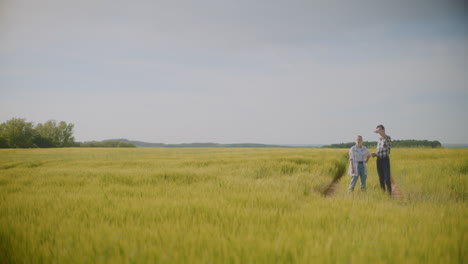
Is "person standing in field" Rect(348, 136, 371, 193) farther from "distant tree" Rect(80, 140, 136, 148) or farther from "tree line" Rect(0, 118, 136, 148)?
"distant tree" Rect(80, 140, 136, 148)

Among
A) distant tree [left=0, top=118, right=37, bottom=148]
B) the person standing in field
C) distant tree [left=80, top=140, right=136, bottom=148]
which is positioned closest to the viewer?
the person standing in field

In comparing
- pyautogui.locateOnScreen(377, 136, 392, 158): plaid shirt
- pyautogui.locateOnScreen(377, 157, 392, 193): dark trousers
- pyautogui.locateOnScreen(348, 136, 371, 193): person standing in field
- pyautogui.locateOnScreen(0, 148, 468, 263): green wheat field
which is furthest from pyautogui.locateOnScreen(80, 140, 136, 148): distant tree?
pyautogui.locateOnScreen(377, 136, 392, 158): plaid shirt

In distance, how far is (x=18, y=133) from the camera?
64.4 m

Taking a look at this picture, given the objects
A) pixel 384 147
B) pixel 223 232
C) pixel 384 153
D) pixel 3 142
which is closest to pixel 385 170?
pixel 384 153

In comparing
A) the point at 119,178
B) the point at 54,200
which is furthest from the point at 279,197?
the point at 119,178

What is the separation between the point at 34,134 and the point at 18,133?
11.2ft

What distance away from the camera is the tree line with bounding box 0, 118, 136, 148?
2463 inches

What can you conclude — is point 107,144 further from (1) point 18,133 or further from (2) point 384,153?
(2) point 384,153

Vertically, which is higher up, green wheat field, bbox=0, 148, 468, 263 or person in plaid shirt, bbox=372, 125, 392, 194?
person in plaid shirt, bbox=372, 125, 392, 194

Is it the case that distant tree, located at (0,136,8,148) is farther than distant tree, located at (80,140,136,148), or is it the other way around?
distant tree, located at (80,140,136,148)

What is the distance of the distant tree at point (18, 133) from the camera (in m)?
62.2

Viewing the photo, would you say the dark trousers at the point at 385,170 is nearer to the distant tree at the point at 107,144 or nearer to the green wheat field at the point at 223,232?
the green wheat field at the point at 223,232

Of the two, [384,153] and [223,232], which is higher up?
[384,153]

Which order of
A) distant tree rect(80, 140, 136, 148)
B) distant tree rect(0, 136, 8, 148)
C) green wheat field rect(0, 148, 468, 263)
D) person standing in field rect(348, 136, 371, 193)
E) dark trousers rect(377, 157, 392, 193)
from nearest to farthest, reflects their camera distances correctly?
green wheat field rect(0, 148, 468, 263) → dark trousers rect(377, 157, 392, 193) → person standing in field rect(348, 136, 371, 193) → distant tree rect(0, 136, 8, 148) → distant tree rect(80, 140, 136, 148)
